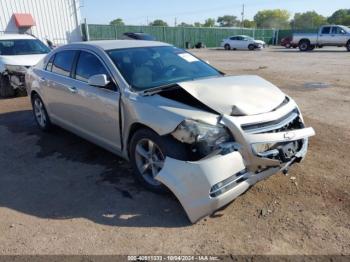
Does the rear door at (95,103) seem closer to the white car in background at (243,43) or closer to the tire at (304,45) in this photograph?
the tire at (304,45)

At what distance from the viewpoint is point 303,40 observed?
103 ft

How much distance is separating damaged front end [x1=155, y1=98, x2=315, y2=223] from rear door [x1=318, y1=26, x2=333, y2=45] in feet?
98.4

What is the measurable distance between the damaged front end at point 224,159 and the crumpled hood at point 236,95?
0.36 feet

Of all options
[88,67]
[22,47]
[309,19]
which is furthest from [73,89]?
[309,19]

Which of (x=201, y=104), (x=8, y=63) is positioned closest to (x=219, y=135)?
(x=201, y=104)

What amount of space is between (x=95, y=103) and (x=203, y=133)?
5.78ft

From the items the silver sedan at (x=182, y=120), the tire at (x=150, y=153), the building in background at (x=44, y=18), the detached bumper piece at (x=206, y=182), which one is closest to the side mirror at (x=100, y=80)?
the silver sedan at (x=182, y=120)

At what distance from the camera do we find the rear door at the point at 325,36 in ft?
97.4

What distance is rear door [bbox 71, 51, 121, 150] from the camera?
414 centimetres

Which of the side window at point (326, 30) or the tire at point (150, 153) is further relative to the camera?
the side window at point (326, 30)

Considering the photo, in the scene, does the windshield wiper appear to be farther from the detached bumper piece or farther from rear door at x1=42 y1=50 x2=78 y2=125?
rear door at x1=42 y1=50 x2=78 y2=125

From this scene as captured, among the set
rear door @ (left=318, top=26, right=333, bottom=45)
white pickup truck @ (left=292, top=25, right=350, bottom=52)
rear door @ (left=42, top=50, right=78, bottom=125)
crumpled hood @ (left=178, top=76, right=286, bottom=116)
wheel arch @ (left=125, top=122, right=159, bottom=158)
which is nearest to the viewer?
crumpled hood @ (left=178, top=76, right=286, bottom=116)

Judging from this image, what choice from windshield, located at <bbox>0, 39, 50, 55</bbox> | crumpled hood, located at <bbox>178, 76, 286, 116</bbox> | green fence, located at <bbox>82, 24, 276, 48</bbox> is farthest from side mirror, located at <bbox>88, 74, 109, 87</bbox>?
green fence, located at <bbox>82, 24, 276, 48</bbox>

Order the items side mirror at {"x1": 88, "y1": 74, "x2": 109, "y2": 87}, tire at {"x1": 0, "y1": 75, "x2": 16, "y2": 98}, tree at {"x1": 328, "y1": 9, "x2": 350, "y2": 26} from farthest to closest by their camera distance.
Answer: tree at {"x1": 328, "y1": 9, "x2": 350, "y2": 26} < tire at {"x1": 0, "y1": 75, "x2": 16, "y2": 98} < side mirror at {"x1": 88, "y1": 74, "x2": 109, "y2": 87}
